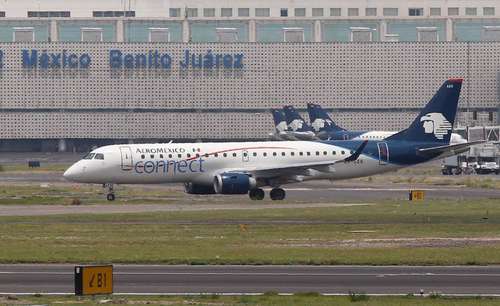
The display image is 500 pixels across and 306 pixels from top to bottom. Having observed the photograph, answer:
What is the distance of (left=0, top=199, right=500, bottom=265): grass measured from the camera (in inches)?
1758

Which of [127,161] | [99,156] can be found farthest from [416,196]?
[99,156]

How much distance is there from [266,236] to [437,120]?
38.3 meters

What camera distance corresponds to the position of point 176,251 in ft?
154

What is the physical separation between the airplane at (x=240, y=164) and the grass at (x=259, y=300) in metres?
47.4

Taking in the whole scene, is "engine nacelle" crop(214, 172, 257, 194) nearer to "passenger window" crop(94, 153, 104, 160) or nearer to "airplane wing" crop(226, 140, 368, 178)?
"airplane wing" crop(226, 140, 368, 178)

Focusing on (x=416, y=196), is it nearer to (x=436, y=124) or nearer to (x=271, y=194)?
(x=271, y=194)

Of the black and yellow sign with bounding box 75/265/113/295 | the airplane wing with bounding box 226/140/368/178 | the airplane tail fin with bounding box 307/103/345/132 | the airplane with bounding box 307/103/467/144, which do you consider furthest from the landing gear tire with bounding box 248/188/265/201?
the airplane tail fin with bounding box 307/103/345/132

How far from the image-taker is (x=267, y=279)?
3884 cm

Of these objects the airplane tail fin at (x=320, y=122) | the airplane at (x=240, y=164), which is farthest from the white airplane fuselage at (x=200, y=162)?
the airplane tail fin at (x=320, y=122)

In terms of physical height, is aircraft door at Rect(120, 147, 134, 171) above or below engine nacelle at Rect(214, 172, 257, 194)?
above

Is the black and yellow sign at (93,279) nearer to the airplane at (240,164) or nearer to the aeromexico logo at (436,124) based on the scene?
the airplane at (240,164)

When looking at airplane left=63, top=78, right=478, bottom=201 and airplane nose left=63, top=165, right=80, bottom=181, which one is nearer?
airplane left=63, top=78, right=478, bottom=201

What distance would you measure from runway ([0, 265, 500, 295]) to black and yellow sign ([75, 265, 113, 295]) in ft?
10.3

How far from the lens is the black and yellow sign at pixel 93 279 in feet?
105
